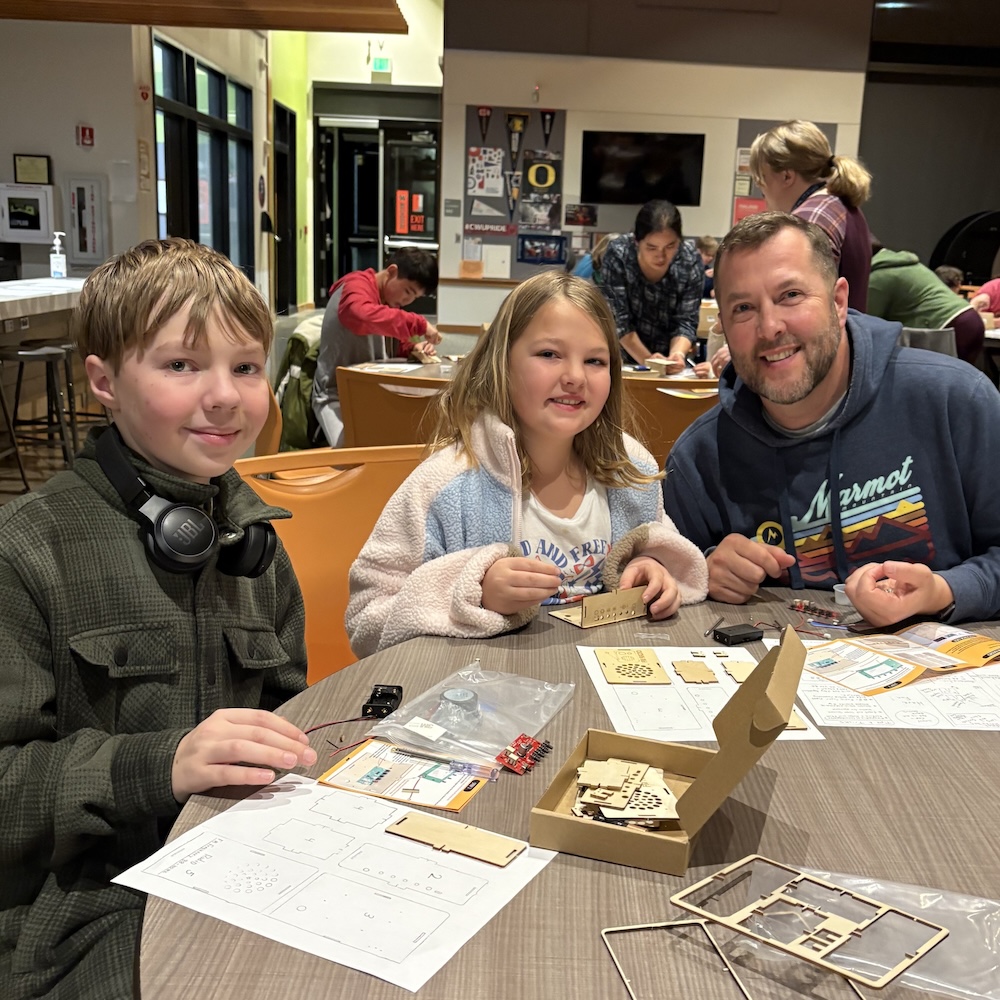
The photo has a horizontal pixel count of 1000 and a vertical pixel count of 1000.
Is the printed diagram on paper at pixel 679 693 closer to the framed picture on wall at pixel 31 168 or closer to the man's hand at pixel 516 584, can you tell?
the man's hand at pixel 516 584

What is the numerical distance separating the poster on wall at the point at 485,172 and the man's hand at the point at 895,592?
22.8 ft

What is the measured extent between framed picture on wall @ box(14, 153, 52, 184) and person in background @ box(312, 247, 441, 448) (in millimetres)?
4666

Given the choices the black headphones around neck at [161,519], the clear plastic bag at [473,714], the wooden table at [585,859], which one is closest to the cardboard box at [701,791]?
the wooden table at [585,859]

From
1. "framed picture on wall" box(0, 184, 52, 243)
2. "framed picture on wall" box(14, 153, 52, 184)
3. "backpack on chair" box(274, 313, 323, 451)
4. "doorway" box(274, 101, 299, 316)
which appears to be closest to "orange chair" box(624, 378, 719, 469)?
"backpack on chair" box(274, 313, 323, 451)

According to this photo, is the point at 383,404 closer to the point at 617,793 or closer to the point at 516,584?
the point at 516,584

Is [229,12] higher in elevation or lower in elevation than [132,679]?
higher

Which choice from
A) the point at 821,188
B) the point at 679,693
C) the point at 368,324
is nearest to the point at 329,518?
the point at 679,693

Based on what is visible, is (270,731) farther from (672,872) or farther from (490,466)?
(490,466)

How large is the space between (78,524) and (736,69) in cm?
789

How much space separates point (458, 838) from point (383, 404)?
100 inches

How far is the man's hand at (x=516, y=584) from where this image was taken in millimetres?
1430

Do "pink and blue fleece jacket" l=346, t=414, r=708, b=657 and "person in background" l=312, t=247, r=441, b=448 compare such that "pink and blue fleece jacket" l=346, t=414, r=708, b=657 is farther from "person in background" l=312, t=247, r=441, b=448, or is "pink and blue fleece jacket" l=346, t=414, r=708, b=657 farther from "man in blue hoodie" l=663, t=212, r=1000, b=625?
"person in background" l=312, t=247, r=441, b=448

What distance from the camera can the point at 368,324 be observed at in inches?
189

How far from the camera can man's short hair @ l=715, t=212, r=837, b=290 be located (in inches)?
71.5
